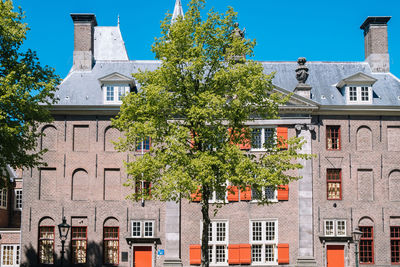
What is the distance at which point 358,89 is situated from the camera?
1222 inches

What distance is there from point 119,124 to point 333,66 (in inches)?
690

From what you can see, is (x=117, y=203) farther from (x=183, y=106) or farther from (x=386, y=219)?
(x=386, y=219)

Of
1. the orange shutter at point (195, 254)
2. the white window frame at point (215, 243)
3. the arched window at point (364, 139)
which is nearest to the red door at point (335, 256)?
the white window frame at point (215, 243)

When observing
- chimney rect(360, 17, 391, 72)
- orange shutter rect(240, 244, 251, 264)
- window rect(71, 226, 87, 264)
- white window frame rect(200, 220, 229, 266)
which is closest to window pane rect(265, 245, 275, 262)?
orange shutter rect(240, 244, 251, 264)

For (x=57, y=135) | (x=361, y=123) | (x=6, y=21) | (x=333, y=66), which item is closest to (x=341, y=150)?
(x=361, y=123)

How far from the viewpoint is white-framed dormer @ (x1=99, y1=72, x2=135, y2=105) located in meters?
30.6

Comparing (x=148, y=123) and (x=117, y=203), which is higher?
(x=148, y=123)

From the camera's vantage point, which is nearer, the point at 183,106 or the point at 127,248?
the point at 183,106

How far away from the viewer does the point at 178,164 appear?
2112 centimetres

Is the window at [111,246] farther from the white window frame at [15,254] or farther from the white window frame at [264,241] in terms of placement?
the white window frame at [264,241]

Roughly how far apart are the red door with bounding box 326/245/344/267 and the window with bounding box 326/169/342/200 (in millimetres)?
2741

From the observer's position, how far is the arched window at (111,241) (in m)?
29.3

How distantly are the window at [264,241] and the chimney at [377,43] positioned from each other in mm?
12340

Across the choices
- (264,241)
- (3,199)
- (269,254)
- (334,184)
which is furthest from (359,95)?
Answer: (3,199)
